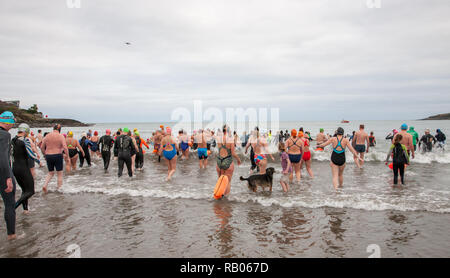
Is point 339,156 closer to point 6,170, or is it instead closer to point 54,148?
point 6,170

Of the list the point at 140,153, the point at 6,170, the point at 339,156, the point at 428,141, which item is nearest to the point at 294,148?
the point at 339,156

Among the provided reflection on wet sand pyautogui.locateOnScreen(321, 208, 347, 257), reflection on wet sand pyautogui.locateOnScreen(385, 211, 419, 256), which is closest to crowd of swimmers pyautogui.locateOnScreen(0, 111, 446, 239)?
reflection on wet sand pyautogui.locateOnScreen(321, 208, 347, 257)

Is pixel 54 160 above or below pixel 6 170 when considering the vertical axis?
below

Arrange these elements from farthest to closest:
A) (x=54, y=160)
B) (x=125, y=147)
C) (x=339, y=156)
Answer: (x=125, y=147) < (x=54, y=160) < (x=339, y=156)

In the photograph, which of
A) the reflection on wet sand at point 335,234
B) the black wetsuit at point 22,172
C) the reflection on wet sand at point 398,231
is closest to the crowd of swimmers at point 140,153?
the black wetsuit at point 22,172

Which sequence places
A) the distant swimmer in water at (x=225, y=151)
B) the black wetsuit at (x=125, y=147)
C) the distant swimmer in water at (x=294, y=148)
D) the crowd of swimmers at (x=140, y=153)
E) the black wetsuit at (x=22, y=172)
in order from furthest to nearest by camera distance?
the black wetsuit at (x=125, y=147) < the distant swimmer in water at (x=294, y=148) < the distant swimmer in water at (x=225, y=151) < the black wetsuit at (x=22, y=172) < the crowd of swimmers at (x=140, y=153)

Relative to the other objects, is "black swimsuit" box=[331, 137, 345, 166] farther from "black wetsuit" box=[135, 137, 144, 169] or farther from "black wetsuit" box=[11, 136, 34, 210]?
"black wetsuit" box=[135, 137, 144, 169]

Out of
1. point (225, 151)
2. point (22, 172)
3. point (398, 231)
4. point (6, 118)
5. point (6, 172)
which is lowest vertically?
point (398, 231)

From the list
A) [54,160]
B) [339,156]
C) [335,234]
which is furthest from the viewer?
[54,160]

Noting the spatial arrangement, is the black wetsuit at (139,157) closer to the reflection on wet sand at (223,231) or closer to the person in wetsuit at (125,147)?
the person in wetsuit at (125,147)

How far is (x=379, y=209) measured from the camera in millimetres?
6203

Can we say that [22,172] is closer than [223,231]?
No
